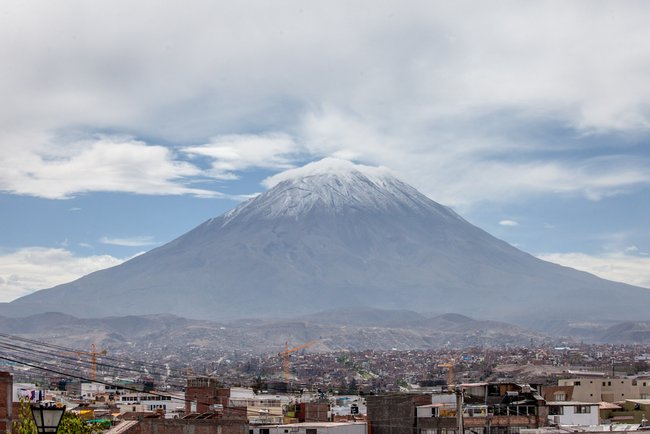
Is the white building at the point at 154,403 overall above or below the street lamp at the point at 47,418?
above

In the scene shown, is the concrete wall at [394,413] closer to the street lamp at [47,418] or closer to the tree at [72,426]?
the tree at [72,426]

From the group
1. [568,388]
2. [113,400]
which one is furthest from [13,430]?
[113,400]

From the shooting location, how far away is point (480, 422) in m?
77.6

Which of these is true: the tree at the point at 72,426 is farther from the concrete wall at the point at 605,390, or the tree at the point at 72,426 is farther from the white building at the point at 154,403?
the concrete wall at the point at 605,390

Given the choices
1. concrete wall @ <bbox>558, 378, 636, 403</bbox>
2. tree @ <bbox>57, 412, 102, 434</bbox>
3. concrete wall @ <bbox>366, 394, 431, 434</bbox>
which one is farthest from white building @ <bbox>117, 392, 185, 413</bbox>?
tree @ <bbox>57, 412, 102, 434</bbox>

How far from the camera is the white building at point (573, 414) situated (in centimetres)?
8456

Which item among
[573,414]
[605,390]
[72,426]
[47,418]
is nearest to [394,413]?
[573,414]

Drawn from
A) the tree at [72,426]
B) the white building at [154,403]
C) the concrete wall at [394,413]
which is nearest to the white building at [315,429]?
the concrete wall at [394,413]

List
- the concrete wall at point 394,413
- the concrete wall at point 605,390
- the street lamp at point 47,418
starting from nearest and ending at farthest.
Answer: the street lamp at point 47,418, the concrete wall at point 394,413, the concrete wall at point 605,390

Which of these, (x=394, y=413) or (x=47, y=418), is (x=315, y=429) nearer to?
(x=394, y=413)

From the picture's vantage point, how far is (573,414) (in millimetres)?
85688

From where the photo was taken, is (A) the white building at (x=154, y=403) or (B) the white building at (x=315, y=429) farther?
A: (A) the white building at (x=154, y=403)

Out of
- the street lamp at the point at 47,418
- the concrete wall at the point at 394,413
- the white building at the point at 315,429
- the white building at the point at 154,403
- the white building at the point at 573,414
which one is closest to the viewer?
the street lamp at the point at 47,418

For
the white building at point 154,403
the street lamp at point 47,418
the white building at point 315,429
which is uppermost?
the white building at point 154,403
